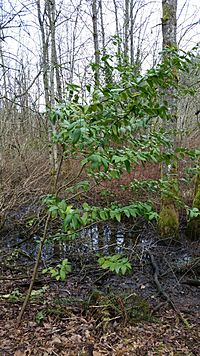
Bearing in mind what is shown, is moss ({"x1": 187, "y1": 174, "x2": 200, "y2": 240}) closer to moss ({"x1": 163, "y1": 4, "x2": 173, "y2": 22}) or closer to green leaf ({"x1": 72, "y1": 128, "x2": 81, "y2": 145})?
moss ({"x1": 163, "y1": 4, "x2": 173, "y2": 22})

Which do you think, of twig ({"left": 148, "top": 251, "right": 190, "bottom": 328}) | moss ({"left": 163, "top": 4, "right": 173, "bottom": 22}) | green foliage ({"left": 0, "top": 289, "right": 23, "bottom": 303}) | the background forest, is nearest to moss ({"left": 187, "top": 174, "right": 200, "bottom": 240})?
the background forest

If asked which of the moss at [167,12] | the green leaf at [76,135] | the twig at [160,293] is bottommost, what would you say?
the twig at [160,293]

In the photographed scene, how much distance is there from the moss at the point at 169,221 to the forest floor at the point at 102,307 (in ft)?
1.75

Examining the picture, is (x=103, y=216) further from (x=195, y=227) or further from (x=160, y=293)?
(x=195, y=227)

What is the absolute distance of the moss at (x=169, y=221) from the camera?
5.65 m

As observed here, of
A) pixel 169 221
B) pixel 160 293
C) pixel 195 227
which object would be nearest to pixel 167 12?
pixel 169 221

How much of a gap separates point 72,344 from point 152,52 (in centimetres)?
1143

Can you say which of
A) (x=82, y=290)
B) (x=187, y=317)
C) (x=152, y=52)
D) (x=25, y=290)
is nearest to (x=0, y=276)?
(x=25, y=290)

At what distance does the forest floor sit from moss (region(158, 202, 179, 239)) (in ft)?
1.75

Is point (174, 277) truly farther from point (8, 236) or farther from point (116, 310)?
point (8, 236)

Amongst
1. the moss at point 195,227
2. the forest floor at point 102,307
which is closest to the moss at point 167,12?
the moss at point 195,227

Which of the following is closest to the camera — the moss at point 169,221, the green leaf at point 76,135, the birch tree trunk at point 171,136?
the green leaf at point 76,135

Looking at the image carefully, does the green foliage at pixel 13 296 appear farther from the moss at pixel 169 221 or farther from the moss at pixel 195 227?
the moss at pixel 195 227

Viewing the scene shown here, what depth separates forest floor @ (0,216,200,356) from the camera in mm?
2751
